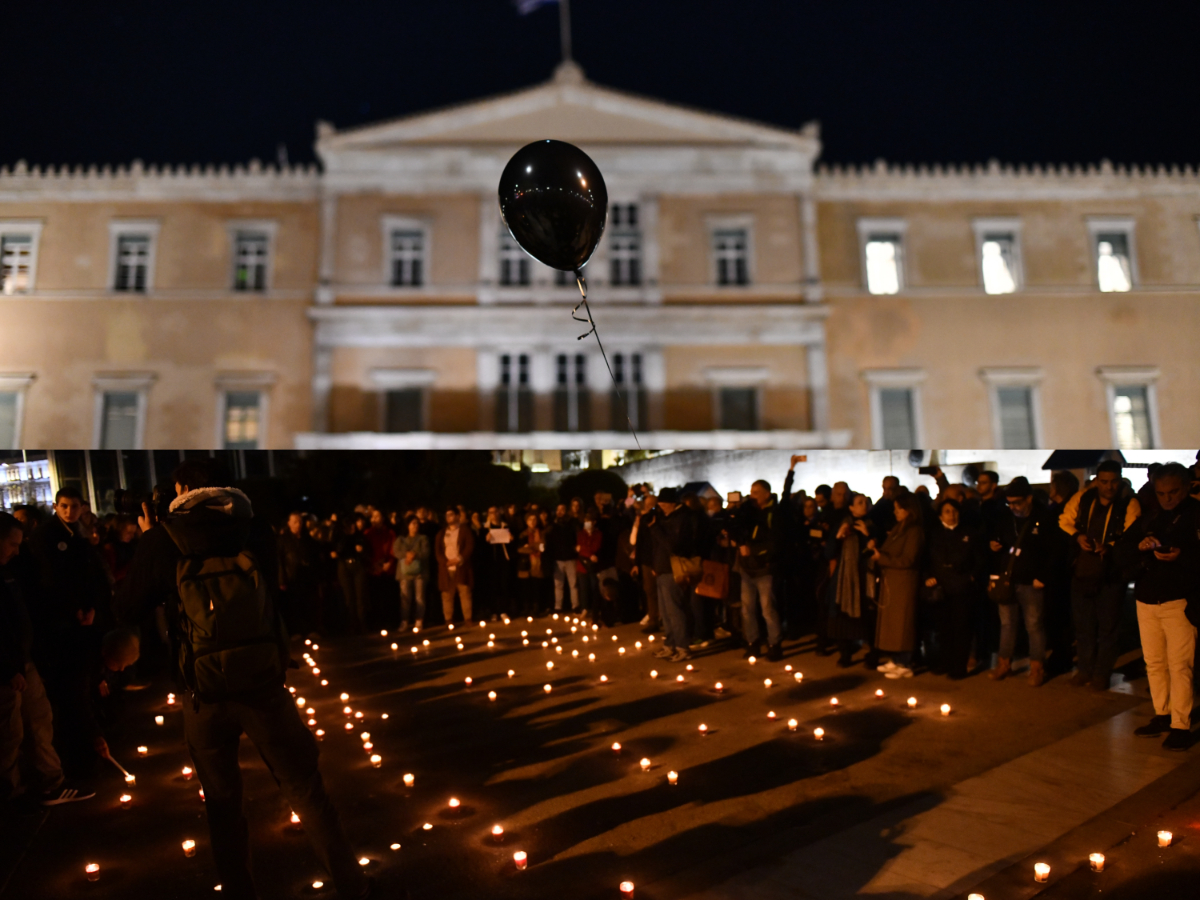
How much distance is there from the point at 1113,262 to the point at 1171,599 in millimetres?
21516

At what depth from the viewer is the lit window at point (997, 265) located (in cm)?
2402

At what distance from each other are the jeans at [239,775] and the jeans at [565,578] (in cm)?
749

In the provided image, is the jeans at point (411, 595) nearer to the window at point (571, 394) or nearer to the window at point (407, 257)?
the window at point (571, 394)

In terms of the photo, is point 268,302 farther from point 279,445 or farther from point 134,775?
point 134,775

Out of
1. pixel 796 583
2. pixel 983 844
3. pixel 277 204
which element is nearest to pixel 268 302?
pixel 277 204

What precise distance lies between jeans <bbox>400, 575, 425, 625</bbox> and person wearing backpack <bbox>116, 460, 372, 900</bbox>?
7703mm

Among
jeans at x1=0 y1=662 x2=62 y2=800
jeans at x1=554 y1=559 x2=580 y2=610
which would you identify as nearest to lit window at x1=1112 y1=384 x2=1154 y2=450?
jeans at x1=554 y1=559 x2=580 y2=610

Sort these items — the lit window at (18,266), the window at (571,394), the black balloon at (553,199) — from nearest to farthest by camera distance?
the black balloon at (553,199) → the window at (571,394) → the lit window at (18,266)

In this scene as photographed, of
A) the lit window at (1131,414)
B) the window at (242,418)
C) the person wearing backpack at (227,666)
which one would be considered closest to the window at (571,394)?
the window at (242,418)

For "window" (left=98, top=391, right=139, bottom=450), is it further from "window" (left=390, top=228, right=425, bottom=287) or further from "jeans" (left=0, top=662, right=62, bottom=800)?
"jeans" (left=0, top=662, right=62, bottom=800)

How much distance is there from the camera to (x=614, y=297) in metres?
23.7

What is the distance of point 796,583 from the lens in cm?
991

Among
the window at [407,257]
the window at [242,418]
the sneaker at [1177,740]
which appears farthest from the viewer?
the window at [407,257]

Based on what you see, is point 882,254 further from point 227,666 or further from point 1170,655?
point 227,666
